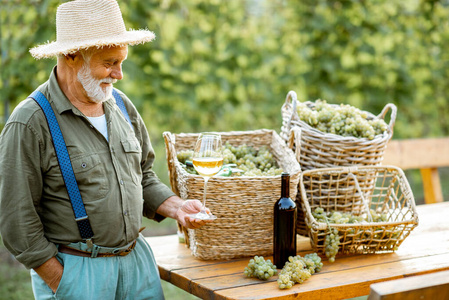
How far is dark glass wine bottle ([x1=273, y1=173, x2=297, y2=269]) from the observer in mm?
2230

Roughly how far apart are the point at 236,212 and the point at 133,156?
0.50m

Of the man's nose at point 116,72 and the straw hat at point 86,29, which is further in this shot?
the man's nose at point 116,72

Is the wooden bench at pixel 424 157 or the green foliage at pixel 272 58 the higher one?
the green foliage at pixel 272 58

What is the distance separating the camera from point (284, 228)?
2258mm

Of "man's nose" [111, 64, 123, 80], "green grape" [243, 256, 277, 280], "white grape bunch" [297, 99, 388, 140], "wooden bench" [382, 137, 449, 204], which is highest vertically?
"man's nose" [111, 64, 123, 80]

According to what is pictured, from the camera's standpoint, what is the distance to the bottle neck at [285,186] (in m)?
2.18

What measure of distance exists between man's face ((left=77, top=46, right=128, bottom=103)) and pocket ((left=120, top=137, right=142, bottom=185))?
0.72 ft

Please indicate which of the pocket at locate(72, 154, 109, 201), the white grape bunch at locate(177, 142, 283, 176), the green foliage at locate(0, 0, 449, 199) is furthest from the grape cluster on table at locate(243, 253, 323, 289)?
the green foliage at locate(0, 0, 449, 199)

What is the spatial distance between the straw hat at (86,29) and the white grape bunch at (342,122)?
1.00m

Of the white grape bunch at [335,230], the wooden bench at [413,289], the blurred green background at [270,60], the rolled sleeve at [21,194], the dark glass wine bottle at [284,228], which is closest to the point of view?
the wooden bench at [413,289]

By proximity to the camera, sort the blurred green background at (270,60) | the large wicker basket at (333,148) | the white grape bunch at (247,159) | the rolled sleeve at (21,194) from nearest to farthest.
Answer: the rolled sleeve at (21,194) < the white grape bunch at (247,159) < the large wicker basket at (333,148) < the blurred green background at (270,60)

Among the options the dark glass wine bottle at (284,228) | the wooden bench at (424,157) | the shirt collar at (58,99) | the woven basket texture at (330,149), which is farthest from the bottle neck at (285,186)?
the wooden bench at (424,157)

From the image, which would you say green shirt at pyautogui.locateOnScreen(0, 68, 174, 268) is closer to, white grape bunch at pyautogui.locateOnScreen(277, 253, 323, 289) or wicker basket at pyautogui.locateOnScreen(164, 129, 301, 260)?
wicker basket at pyautogui.locateOnScreen(164, 129, 301, 260)

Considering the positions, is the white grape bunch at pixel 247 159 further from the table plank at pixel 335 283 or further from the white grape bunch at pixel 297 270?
the table plank at pixel 335 283
